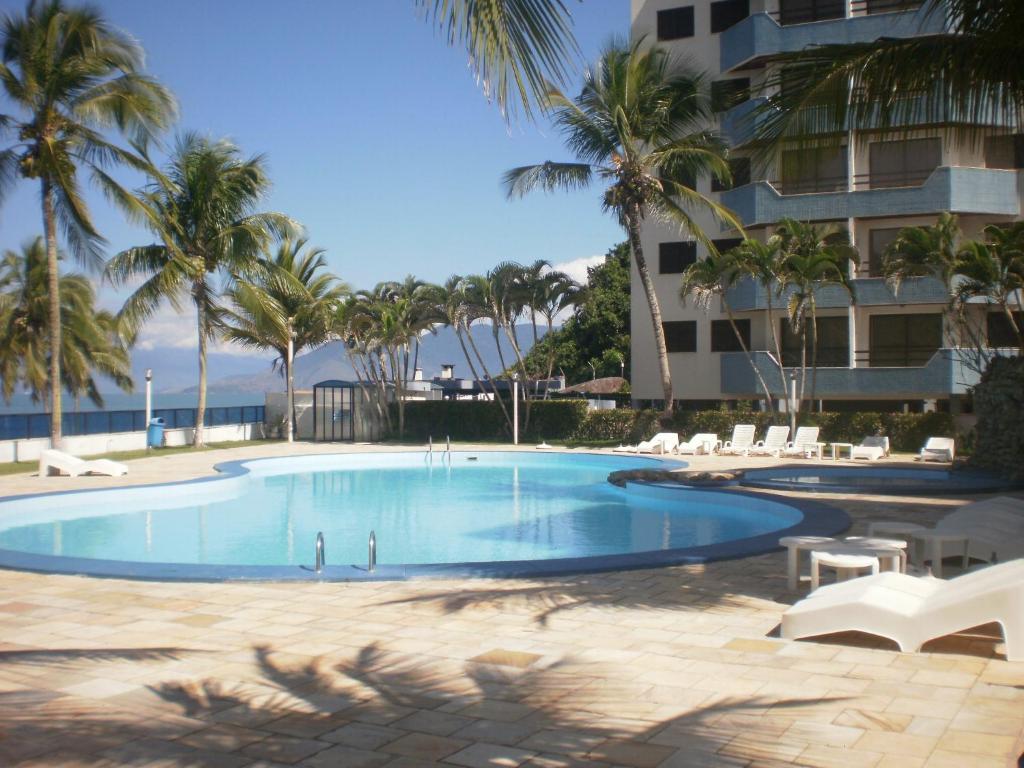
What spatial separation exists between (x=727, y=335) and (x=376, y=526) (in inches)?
690

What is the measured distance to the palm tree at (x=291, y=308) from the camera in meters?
28.1

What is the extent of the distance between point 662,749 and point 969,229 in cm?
2584

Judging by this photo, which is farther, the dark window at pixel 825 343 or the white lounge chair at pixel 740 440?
the dark window at pixel 825 343

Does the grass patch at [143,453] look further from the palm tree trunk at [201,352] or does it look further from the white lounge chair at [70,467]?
the white lounge chair at [70,467]

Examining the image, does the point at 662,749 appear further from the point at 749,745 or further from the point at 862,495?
the point at 862,495

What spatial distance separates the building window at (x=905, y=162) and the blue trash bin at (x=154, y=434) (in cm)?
2138

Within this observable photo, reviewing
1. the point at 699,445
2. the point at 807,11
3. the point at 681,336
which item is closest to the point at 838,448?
the point at 699,445

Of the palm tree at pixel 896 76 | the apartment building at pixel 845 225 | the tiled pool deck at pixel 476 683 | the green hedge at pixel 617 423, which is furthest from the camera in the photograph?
the apartment building at pixel 845 225

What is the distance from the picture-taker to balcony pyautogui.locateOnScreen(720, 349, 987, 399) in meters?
24.9

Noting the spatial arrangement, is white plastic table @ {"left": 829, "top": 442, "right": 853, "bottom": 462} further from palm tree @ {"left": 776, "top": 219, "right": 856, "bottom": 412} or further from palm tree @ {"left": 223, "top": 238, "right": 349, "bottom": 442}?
palm tree @ {"left": 223, "top": 238, "right": 349, "bottom": 442}

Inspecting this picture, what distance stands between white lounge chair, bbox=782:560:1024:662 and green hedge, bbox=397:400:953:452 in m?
18.4

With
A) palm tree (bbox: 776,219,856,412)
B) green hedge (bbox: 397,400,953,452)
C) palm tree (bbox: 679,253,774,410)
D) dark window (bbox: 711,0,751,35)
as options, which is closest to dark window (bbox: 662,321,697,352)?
green hedge (bbox: 397,400,953,452)

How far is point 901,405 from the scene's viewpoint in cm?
2728

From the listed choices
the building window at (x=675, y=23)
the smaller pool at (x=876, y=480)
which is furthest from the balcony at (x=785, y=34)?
the smaller pool at (x=876, y=480)
